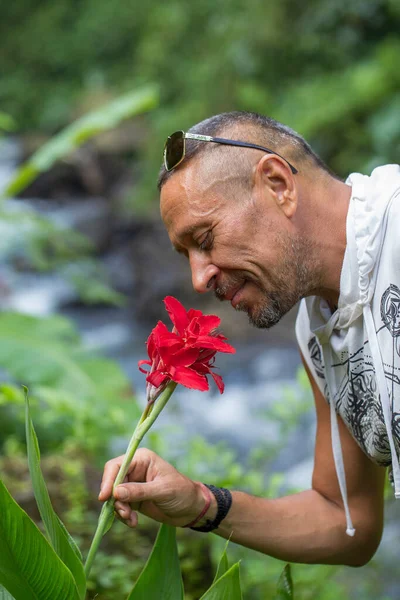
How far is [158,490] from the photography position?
146 cm

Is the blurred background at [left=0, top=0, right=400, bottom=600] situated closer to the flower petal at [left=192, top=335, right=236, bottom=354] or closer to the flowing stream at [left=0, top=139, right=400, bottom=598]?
the flowing stream at [left=0, top=139, right=400, bottom=598]

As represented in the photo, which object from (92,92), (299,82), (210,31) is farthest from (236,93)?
(92,92)

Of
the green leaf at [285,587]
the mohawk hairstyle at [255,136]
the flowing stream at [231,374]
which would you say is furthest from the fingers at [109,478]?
the flowing stream at [231,374]

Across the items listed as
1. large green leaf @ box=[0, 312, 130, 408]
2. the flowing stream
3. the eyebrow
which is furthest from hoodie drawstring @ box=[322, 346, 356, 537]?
large green leaf @ box=[0, 312, 130, 408]

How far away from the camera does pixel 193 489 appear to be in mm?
1562

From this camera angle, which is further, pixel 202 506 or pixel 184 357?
pixel 202 506

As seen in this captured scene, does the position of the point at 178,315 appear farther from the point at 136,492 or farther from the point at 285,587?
the point at 285,587

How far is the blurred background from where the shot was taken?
3020mm

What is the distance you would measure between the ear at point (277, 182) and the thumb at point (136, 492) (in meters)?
0.62

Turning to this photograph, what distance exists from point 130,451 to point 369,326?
55 centimetres

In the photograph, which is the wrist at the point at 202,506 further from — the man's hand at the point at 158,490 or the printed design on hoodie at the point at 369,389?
the printed design on hoodie at the point at 369,389

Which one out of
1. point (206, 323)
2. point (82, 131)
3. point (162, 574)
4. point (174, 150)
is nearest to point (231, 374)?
point (82, 131)

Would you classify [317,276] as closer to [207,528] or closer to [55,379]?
[207,528]

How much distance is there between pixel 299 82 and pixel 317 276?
865cm
